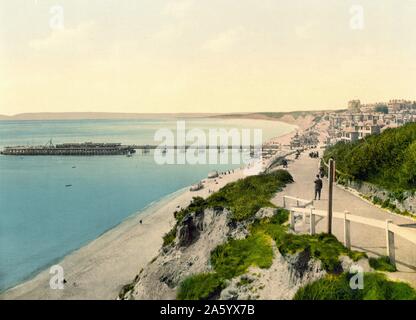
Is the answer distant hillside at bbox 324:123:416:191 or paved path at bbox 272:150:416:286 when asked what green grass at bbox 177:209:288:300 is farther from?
distant hillside at bbox 324:123:416:191

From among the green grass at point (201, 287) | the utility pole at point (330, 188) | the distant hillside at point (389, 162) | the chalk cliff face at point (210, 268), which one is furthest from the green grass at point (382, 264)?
the distant hillside at point (389, 162)

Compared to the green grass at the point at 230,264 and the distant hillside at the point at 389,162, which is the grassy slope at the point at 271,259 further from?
the distant hillside at the point at 389,162

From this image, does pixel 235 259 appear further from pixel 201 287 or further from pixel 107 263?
pixel 107 263

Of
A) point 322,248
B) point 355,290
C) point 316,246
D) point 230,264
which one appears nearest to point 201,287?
point 230,264
